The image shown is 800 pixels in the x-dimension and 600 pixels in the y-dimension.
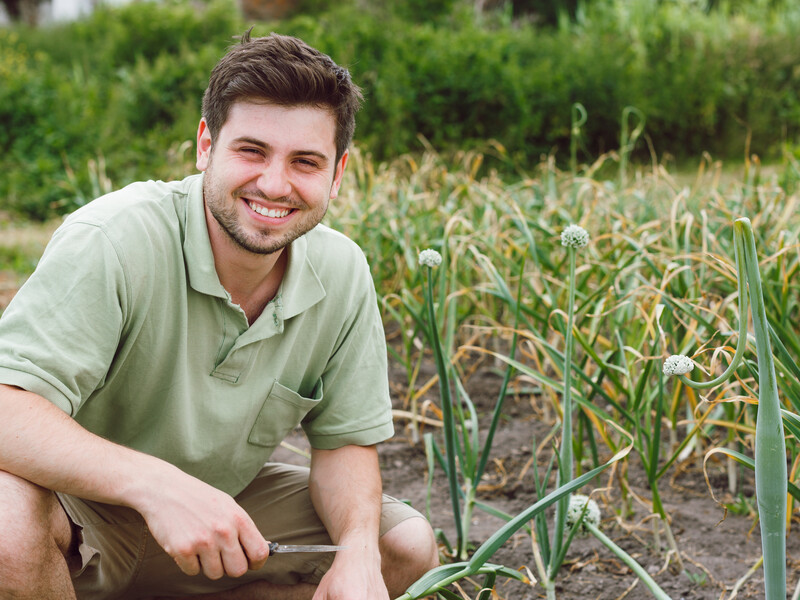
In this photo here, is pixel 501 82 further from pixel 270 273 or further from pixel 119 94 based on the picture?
pixel 270 273

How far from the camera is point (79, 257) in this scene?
1734 millimetres

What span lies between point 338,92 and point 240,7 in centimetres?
1038

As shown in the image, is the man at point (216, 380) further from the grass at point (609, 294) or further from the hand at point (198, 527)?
the grass at point (609, 294)

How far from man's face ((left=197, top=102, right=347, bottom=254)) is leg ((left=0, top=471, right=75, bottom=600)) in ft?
2.22

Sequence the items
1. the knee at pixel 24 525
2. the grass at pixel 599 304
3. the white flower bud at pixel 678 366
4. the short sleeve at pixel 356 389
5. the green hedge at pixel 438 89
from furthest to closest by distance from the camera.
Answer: the green hedge at pixel 438 89 → the grass at pixel 599 304 → the short sleeve at pixel 356 389 → the knee at pixel 24 525 → the white flower bud at pixel 678 366

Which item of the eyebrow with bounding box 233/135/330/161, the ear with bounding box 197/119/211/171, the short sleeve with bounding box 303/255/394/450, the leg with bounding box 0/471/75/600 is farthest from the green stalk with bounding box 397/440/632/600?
the ear with bounding box 197/119/211/171

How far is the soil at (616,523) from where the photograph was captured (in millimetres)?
2250

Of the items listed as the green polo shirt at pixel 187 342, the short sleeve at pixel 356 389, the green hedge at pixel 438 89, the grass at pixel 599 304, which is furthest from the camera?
the green hedge at pixel 438 89

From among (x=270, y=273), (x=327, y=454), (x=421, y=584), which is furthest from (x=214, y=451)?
(x=421, y=584)

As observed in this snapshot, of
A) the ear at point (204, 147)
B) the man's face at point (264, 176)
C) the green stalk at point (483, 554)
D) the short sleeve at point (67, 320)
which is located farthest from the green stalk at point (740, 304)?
the ear at point (204, 147)

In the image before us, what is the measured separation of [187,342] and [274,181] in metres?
0.41

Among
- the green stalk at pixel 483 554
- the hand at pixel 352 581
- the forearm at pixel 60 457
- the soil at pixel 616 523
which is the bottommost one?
the soil at pixel 616 523

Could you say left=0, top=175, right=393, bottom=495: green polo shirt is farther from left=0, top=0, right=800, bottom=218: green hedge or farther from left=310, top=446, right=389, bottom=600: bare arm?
left=0, top=0, right=800, bottom=218: green hedge

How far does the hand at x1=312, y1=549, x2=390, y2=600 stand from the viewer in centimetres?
185
